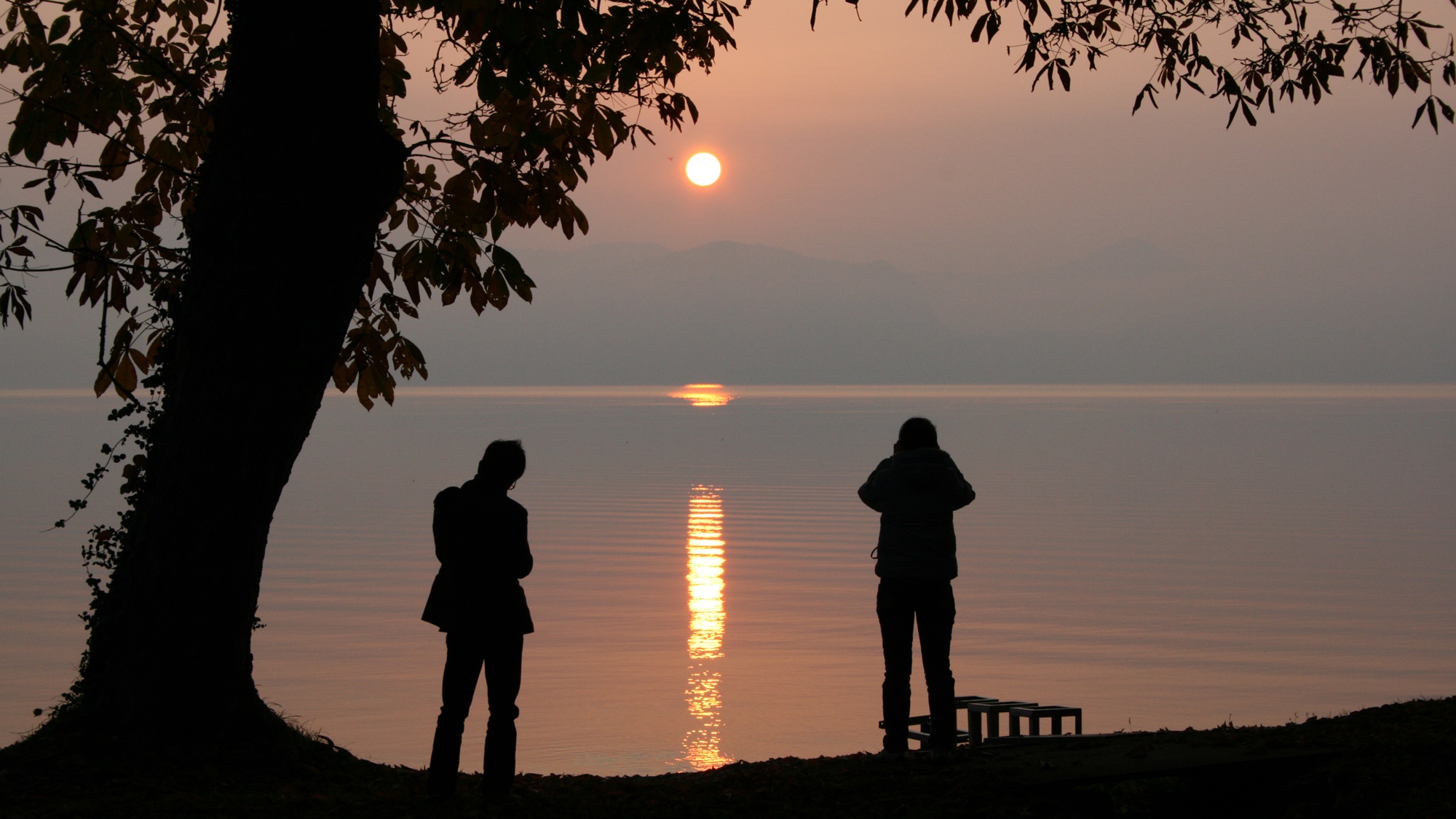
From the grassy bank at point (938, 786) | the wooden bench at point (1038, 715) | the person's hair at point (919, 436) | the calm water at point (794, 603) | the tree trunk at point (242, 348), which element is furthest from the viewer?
the calm water at point (794, 603)

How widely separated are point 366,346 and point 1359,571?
19725 millimetres

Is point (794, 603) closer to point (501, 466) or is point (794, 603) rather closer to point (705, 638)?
point (705, 638)

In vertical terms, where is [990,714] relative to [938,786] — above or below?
above

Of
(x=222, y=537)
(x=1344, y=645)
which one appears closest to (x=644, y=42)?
(x=222, y=537)

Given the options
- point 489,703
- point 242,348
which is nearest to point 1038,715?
point 489,703

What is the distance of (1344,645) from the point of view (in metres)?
17.5

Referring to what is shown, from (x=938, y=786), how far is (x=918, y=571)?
4.12 feet

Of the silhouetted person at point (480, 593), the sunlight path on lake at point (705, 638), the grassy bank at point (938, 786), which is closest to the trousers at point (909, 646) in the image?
the grassy bank at point (938, 786)

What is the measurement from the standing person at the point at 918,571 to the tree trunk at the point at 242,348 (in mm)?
3234

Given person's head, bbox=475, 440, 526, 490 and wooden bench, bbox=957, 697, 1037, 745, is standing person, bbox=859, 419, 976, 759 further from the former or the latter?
→ person's head, bbox=475, 440, 526, 490

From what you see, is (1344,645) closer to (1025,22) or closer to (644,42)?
(1025,22)

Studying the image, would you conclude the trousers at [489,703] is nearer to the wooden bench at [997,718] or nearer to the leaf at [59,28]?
the wooden bench at [997,718]

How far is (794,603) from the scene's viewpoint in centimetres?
2038

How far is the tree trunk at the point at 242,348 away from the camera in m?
7.44
